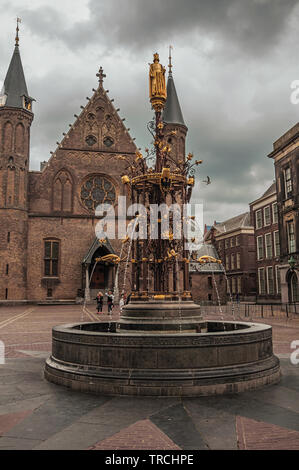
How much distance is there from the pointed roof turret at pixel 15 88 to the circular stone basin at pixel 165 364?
116ft

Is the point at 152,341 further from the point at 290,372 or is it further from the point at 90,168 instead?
the point at 90,168

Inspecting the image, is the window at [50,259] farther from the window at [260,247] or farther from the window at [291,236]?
the window at [260,247]

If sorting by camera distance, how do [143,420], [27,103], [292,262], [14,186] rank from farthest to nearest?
[27,103] < [14,186] < [292,262] < [143,420]

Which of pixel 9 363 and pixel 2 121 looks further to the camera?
pixel 2 121

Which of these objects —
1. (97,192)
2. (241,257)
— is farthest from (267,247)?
(97,192)

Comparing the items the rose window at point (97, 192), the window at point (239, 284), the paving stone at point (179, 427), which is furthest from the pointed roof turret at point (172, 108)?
the paving stone at point (179, 427)

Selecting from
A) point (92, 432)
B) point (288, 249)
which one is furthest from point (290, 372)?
point (288, 249)

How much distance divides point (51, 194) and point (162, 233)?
102 ft

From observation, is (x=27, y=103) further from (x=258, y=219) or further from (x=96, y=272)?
(x=258, y=219)

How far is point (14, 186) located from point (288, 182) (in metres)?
24.1

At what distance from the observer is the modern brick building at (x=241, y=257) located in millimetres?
58750

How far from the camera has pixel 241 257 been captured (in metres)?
59.6

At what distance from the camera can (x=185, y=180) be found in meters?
9.70
